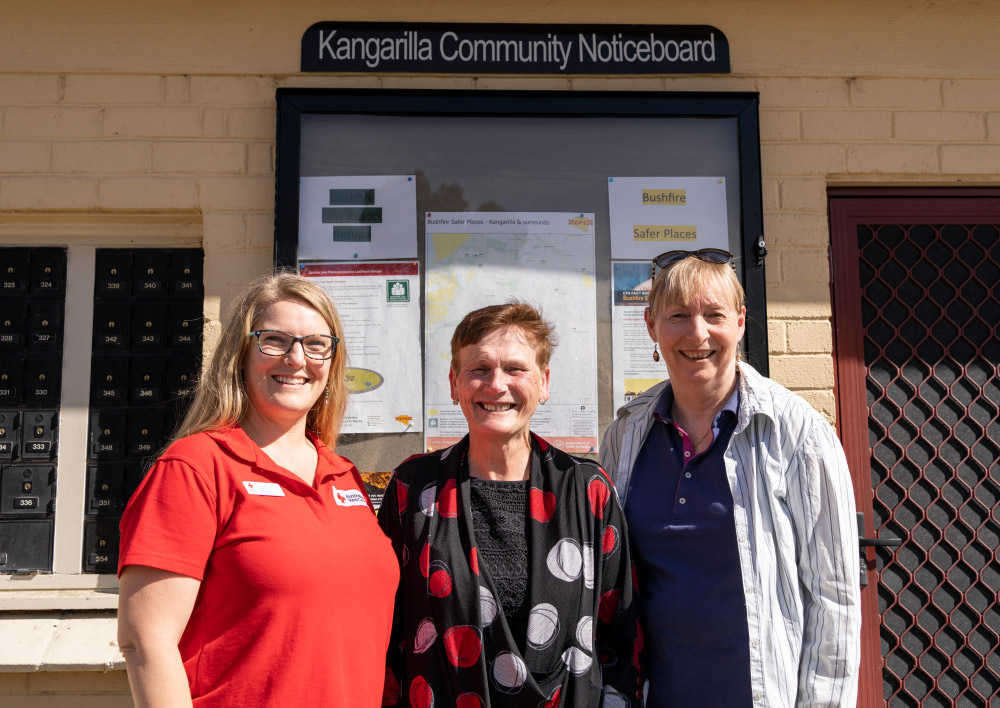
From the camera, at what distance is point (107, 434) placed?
313 cm

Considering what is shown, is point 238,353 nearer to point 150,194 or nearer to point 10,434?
point 150,194

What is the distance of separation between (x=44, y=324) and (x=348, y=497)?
2077mm

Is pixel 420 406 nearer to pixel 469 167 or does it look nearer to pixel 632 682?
pixel 469 167

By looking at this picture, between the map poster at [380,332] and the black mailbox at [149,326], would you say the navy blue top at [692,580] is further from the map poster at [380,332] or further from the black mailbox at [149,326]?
the black mailbox at [149,326]

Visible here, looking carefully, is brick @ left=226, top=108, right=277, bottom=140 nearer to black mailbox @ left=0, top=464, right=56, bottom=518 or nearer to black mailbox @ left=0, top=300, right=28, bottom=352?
black mailbox @ left=0, top=300, right=28, bottom=352

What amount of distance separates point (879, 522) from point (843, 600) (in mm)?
1557

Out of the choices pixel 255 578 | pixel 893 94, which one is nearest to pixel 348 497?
pixel 255 578

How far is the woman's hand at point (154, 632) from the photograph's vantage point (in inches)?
57.9

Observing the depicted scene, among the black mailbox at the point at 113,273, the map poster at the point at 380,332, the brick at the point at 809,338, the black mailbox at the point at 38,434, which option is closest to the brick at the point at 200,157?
the black mailbox at the point at 113,273

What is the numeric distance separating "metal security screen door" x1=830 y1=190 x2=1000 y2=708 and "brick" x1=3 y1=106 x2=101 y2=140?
10.5 ft

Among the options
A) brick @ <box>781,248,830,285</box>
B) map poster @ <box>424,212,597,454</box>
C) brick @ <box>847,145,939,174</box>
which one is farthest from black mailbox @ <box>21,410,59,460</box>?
brick @ <box>847,145,939,174</box>

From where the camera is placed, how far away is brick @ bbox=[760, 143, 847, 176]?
126 inches

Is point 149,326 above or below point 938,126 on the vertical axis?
below

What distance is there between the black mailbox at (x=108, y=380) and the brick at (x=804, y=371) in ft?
8.94
